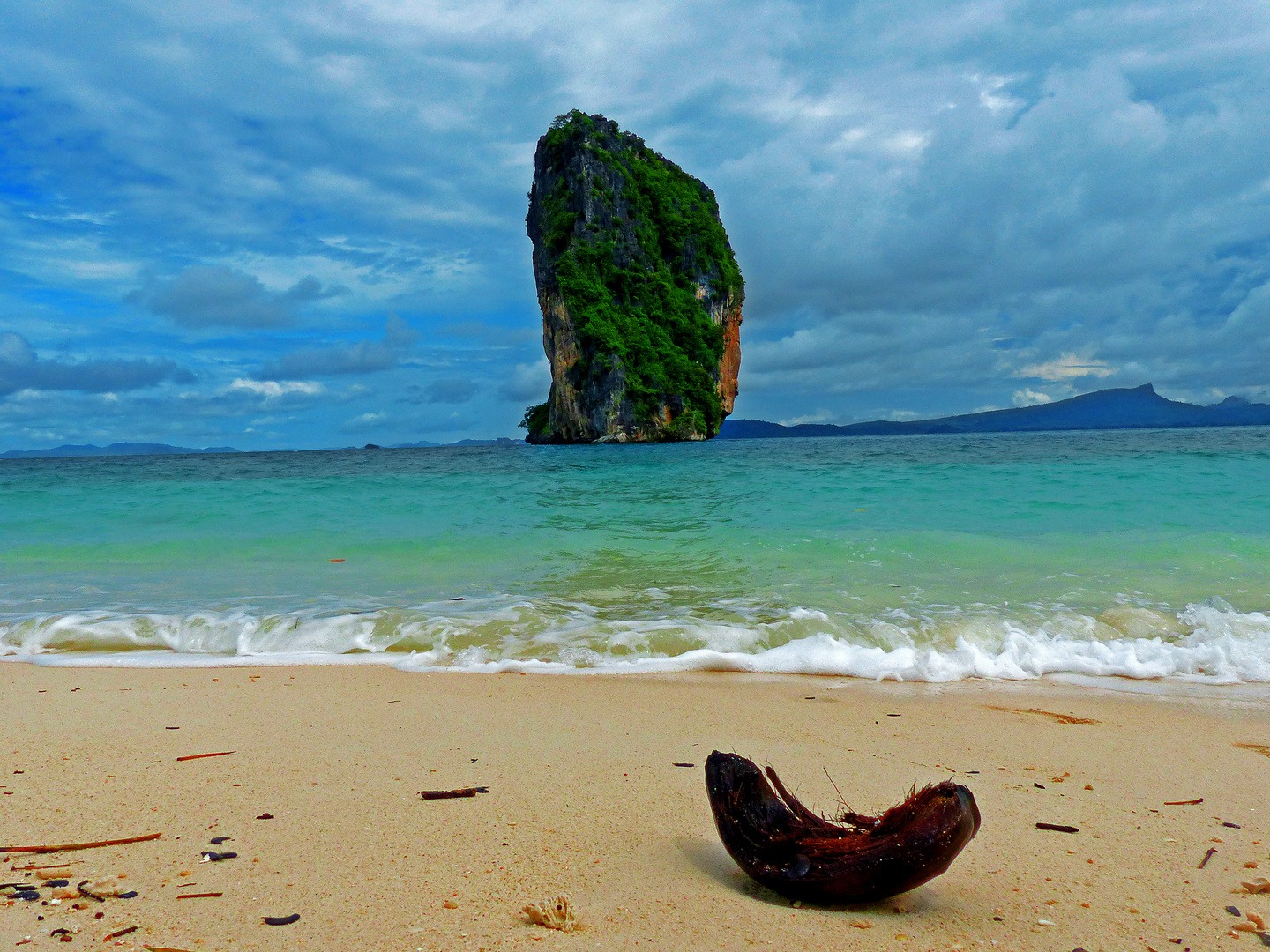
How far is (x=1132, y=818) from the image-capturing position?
2162 millimetres

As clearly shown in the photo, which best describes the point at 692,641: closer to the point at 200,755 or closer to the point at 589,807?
the point at 589,807

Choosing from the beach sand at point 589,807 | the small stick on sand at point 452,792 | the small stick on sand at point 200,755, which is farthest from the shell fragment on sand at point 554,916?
the small stick on sand at point 200,755

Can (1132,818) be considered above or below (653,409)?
below

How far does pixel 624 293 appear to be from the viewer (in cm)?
5859

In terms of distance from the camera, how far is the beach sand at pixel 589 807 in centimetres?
155

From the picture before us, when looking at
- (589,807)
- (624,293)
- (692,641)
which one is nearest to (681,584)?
(692,641)

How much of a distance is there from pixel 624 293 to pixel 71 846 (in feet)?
194

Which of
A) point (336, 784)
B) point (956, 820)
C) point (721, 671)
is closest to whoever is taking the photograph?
point (956, 820)

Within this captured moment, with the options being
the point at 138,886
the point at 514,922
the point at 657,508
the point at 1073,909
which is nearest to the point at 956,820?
the point at 1073,909

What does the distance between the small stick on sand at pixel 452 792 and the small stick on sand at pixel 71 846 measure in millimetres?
726

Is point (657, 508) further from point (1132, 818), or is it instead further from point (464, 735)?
point (1132, 818)

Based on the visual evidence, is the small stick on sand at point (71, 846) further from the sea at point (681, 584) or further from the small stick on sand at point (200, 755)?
the sea at point (681, 584)

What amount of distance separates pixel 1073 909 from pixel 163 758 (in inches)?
116

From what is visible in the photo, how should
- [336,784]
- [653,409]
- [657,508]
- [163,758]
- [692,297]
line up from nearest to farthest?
1. [336,784]
2. [163,758]
3. [657,508]
4. [653,409]
5. [692,297]
